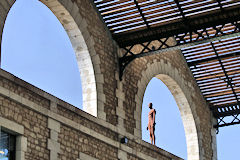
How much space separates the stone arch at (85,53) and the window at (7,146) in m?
3.28

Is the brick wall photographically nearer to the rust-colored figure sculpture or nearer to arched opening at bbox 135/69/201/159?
arched opening at bbox 135/69/201/159

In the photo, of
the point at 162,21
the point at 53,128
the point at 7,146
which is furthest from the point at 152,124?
the point at 7,146

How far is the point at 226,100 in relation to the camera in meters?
22.8

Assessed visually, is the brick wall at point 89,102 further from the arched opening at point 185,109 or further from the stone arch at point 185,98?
the arched opening at point 185,109

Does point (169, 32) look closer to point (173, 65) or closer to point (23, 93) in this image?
point (173, 65)

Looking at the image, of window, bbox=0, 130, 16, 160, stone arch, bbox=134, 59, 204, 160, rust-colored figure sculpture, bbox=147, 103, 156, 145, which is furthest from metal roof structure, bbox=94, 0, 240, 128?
window, bbox=0, 130, 16, 160

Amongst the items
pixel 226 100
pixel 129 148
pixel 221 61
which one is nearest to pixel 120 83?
pixel 129 148

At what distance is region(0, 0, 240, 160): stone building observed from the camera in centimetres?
1248

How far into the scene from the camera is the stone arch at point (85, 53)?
15099 mm

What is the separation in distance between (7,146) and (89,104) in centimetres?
355

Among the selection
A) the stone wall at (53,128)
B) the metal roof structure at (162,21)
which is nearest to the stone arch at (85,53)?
the stone wall at (53,128)

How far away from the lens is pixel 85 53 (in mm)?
15492

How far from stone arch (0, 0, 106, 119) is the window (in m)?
3.28

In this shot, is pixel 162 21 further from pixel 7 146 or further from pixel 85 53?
pixel 7 146
